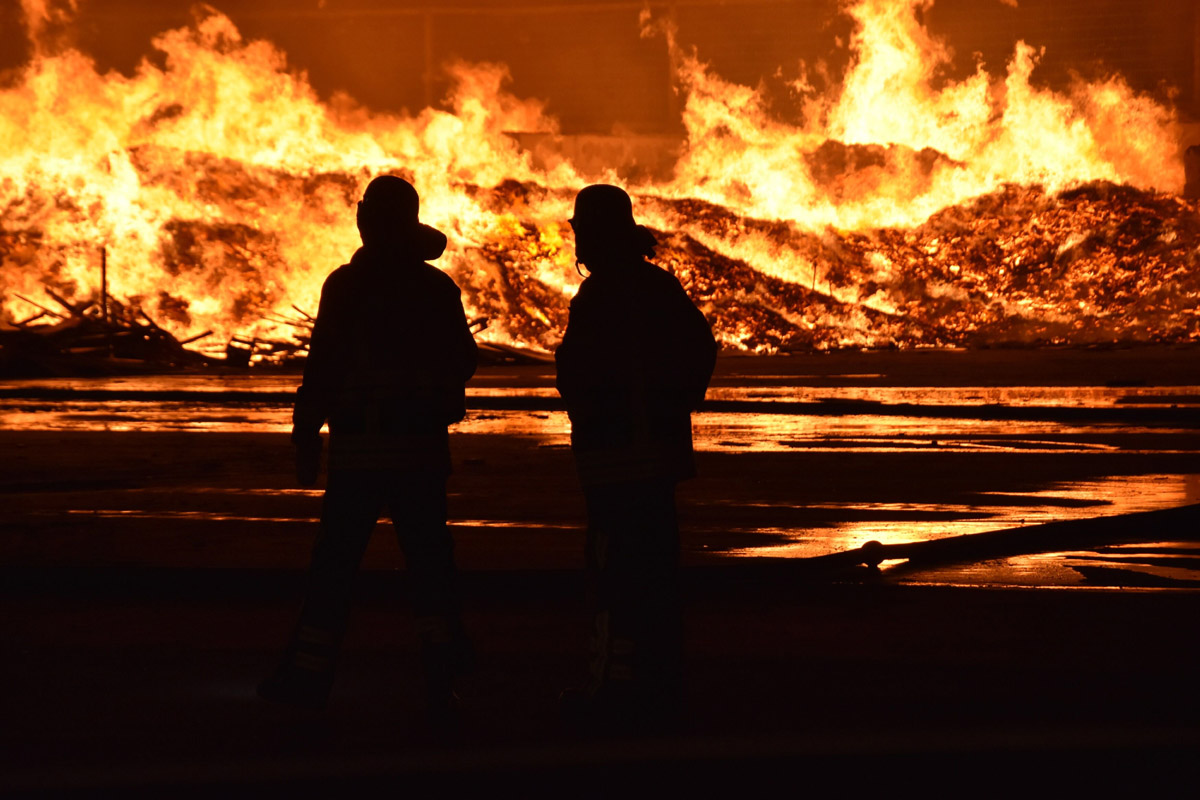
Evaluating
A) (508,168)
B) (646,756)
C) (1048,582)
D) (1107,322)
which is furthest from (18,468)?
(1107,322)

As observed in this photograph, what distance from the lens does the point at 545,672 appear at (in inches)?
198

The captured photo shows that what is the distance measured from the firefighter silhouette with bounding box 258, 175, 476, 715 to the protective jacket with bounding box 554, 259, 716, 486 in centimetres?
38

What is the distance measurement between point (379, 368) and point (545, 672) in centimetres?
121

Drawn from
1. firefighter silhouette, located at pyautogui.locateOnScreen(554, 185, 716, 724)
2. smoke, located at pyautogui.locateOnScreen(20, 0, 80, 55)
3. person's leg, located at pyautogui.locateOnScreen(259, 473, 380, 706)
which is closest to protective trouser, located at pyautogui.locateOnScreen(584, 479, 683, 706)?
firefighter silhouette, located at pyautogui.locateOnScreen(554, 185, 716, 724)

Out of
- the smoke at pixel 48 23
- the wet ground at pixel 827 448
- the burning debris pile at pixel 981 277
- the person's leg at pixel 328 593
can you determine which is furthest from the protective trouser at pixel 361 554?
the smoke at pixel 48 23

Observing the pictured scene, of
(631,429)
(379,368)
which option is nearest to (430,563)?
(379,368)

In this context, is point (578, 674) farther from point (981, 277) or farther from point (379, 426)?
point (981, 277)

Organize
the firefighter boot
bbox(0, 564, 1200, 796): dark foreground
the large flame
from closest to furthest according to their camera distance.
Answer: bbox(0, 564, 1200, 796): dark foreground
the firefighter boot
the large flame

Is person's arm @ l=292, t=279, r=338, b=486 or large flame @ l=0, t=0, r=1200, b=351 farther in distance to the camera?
large flame @ l=0, t=0, r=1200, b=351

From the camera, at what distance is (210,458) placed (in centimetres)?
1202

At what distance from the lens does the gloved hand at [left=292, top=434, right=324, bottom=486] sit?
14.5ft

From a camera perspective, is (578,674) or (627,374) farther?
(578,674)

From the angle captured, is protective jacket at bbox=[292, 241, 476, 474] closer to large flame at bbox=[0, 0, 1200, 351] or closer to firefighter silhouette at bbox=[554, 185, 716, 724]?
firefighter silhouette at bbox=[554, 185, 716, 724]

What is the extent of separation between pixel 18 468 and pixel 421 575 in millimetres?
7689
